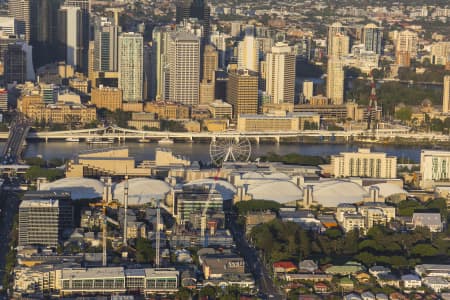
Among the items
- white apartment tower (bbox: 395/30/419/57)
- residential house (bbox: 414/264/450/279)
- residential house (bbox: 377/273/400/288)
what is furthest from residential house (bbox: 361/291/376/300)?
white apartment tower (bbox: 395/30/419/57)

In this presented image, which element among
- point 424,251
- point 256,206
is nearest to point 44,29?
point 256,206

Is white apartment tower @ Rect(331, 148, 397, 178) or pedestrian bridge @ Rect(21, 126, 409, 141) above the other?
white apartment tower @ Rect(331, 148, 397, 178)

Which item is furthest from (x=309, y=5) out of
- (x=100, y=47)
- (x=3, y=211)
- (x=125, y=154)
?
(x=3, y=211)

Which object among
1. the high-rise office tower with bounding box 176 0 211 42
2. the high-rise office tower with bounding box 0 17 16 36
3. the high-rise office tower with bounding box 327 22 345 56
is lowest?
the high-rise office tower with bounding box 327 22 345 56

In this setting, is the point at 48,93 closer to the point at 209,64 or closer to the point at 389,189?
the point at 209,64

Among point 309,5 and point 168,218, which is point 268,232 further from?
point 309,5

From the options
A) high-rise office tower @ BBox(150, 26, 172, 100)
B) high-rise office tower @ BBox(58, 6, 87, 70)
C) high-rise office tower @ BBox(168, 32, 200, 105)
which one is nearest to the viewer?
high-rise office tower @ BBox(168, 32, 200, 105)

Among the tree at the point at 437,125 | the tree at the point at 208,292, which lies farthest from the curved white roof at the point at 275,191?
the tree at the point at 437,125

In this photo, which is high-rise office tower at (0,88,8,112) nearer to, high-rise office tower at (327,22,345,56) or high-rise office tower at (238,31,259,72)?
high-rise office tower at (238,31,259,72)
